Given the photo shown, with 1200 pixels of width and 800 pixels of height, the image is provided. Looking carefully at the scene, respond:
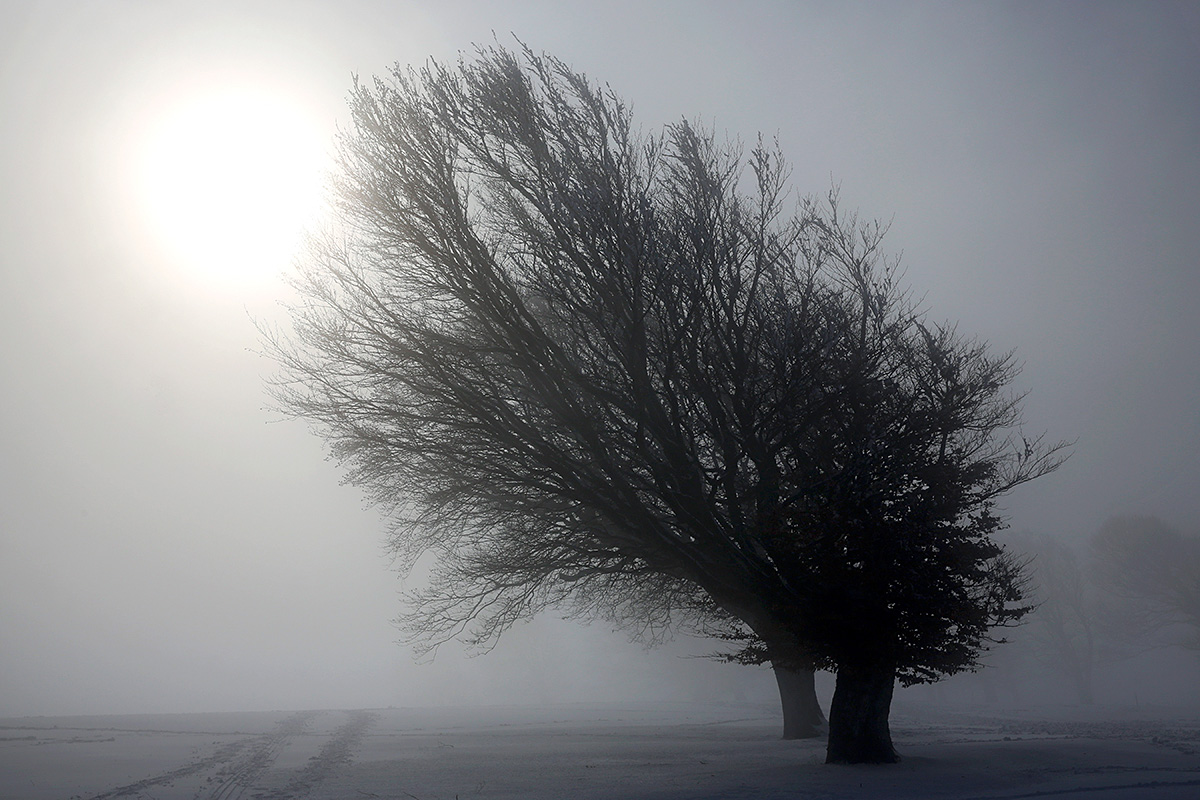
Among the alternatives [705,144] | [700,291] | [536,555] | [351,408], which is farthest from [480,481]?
[705,144]

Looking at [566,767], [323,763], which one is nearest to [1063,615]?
[566,767]

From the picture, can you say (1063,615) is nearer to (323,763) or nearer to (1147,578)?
(1147,578)

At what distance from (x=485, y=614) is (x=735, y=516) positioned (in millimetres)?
7621

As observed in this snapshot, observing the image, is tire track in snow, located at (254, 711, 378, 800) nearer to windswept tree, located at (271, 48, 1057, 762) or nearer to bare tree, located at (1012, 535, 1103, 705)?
windswept tree, located at (271, 48, 1057, 762)

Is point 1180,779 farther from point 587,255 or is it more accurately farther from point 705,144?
A: point 705,144

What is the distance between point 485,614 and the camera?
16641 mm

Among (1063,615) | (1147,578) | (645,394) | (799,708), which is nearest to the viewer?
(645,394)

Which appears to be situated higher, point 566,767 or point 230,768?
point 566,767

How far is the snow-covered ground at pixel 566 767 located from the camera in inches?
345

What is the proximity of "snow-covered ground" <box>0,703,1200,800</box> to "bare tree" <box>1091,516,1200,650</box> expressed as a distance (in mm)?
33842

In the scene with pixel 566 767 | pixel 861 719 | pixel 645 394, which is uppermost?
pixel 645 394

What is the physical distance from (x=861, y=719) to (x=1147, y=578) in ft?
152

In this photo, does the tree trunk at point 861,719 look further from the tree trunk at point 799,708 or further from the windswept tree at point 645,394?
the tree trunk at point 799,708

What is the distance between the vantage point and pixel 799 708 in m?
17.9
